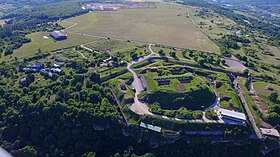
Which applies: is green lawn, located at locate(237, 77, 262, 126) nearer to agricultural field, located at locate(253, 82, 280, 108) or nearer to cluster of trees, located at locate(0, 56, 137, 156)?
agricultural field, located at locate(253, 82, 280, 108)

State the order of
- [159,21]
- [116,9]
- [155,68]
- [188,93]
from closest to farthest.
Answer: [188,93] < [155,68] < [159,21] < [116,9]

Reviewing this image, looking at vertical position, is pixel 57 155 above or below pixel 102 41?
below

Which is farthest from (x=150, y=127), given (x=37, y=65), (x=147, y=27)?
(x=147, y=27)

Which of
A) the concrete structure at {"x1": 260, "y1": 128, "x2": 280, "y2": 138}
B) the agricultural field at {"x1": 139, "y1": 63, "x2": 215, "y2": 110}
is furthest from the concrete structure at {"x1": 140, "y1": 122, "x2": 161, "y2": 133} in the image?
the concrete structure at {"x1": 260, "y1": 128, "x2": 280, "y2": 138}

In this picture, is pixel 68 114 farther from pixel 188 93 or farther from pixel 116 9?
pixel 116 9

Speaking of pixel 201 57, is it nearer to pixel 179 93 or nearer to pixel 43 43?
pixel 179 93

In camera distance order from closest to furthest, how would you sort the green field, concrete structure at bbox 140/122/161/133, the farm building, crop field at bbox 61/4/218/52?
concrete structure at bbox 140/122/161/133 < the green field < the farm building < crop field at bbox 61/4/218/52

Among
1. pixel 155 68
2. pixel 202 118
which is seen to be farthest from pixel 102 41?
pixel 202 118

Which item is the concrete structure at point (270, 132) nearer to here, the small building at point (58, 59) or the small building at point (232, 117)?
the small building at point (232, 117)
